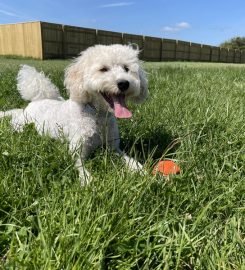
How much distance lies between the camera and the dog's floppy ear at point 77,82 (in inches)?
157

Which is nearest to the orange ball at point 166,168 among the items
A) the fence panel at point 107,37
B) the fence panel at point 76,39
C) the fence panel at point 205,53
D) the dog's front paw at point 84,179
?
the dog's front paw at point 84,179

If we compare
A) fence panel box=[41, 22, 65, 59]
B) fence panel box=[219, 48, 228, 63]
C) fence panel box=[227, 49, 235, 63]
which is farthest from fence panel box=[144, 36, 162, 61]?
fence panel box=[227, 49, 235, 63]

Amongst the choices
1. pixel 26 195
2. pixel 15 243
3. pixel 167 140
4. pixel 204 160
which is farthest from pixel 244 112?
pixel 15 243

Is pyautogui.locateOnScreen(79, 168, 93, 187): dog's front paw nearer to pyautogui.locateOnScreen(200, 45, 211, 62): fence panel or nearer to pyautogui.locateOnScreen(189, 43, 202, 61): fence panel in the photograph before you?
pyautogui.locateOnScreen(189, 43, 202, 61): fence panel

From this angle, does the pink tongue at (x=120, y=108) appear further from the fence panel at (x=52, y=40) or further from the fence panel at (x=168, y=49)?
the fence panel at (x=168, y=49)

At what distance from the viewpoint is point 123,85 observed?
3926mm

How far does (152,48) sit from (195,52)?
12340 mm

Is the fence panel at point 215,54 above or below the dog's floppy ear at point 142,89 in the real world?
below

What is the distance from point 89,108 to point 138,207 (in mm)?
1993

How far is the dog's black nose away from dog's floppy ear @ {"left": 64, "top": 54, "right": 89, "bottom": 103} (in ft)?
1.20

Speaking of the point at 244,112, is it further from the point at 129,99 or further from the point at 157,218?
the point at 157,218

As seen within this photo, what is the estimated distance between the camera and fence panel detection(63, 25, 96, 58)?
34959mm

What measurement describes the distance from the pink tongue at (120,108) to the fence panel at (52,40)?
2991 centimetres

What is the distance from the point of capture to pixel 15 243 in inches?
78.1
